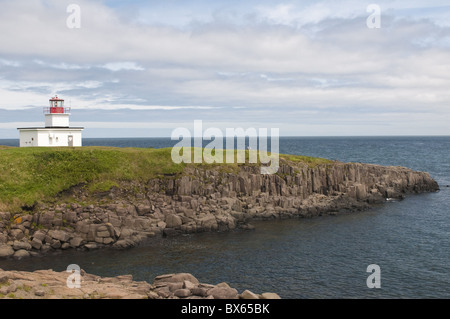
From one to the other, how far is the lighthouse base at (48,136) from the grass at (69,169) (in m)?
7.78

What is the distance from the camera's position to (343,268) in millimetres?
35156

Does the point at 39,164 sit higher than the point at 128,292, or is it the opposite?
the point at 39,164

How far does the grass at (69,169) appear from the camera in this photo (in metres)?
47.2

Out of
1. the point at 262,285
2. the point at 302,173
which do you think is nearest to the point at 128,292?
the point at 262,285

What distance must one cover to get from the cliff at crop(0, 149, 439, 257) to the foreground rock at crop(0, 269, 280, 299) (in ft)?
47.2

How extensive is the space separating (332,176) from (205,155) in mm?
21725

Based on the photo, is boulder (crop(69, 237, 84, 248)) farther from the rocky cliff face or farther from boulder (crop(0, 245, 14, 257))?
boulder (crop(0, 245, 14, 257))

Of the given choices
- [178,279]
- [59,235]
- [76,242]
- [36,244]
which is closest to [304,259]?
[178,279]

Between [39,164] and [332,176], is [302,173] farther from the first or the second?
[39,164]

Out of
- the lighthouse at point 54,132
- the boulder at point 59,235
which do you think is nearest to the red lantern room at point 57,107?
the lighthouse at point 54,132

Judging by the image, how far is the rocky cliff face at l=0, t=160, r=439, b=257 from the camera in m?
42.0

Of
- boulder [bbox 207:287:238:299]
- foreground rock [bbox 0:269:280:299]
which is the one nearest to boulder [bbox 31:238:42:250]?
foreground rock [bbox 0:269:280:299]
